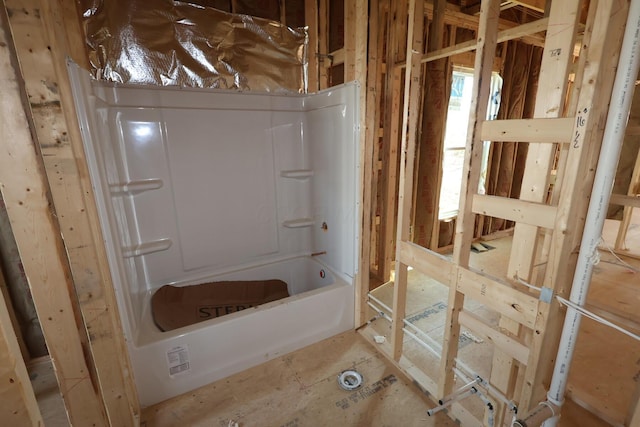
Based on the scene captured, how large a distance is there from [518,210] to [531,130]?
0.89ft

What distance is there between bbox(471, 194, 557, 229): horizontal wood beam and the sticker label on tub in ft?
5.25

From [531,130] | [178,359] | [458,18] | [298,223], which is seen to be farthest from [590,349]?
[458,18]

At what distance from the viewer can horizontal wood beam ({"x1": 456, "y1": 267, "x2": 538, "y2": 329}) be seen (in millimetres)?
1028

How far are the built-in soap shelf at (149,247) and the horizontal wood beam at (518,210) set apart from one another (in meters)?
1.97

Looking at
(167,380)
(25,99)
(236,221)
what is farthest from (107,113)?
(167,380)

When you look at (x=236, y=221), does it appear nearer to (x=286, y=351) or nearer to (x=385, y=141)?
(x=286, y=351)

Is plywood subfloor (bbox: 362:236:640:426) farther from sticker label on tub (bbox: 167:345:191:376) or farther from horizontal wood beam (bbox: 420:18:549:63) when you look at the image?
sticker label on tub (bbox: 167:345:191:376)

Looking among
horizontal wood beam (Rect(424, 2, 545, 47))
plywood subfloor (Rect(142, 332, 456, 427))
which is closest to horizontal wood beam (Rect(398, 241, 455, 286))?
plywood subfloor (Rect(142, 332, 456, 427))

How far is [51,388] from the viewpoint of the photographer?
1.67 metres

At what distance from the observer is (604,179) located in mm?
846

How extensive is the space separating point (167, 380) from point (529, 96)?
440 cm

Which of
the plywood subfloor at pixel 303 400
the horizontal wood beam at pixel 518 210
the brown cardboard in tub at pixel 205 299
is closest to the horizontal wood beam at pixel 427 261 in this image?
the horizontal wood beam at pixel 518 210

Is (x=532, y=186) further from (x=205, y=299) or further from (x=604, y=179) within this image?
(x=205, y=299)

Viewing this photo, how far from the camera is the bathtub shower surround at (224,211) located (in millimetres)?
1593
